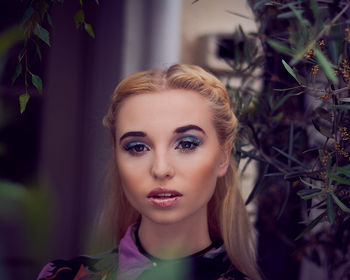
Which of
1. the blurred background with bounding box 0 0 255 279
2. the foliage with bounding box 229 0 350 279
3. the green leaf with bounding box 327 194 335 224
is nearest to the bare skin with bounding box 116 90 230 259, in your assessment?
the foliage with bounding box 229 0 350 279

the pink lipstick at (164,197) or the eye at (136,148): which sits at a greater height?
the eye at (136,148)

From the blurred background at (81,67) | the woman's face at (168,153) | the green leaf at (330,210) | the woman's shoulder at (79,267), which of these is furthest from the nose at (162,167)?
the blurred background at (81,67)

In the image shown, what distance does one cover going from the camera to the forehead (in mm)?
1250

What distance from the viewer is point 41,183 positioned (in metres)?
0.29

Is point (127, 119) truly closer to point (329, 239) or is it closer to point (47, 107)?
point (329, 239)

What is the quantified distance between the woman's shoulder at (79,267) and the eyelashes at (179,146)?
308 millimetres

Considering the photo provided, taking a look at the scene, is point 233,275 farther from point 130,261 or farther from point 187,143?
point 187,143

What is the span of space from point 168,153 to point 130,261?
12.9 inches

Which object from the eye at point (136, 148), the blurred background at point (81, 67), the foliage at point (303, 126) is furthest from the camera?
the blurred background at point (81, 67)

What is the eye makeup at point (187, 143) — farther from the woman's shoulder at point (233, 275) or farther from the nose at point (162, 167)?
the woman's shoulder at point (233, 275)

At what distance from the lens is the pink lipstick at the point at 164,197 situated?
1.23 metres

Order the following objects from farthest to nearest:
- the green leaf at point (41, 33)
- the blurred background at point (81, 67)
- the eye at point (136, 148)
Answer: the blurred background at point (81, 67) < the eye at point (136, 148) < the green leaf at point (41, 33)

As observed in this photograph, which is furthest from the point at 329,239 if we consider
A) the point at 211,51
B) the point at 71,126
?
the point at 71,126

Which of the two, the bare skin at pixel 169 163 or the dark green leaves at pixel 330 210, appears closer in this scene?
the dark green leaves at pixel 330 210
